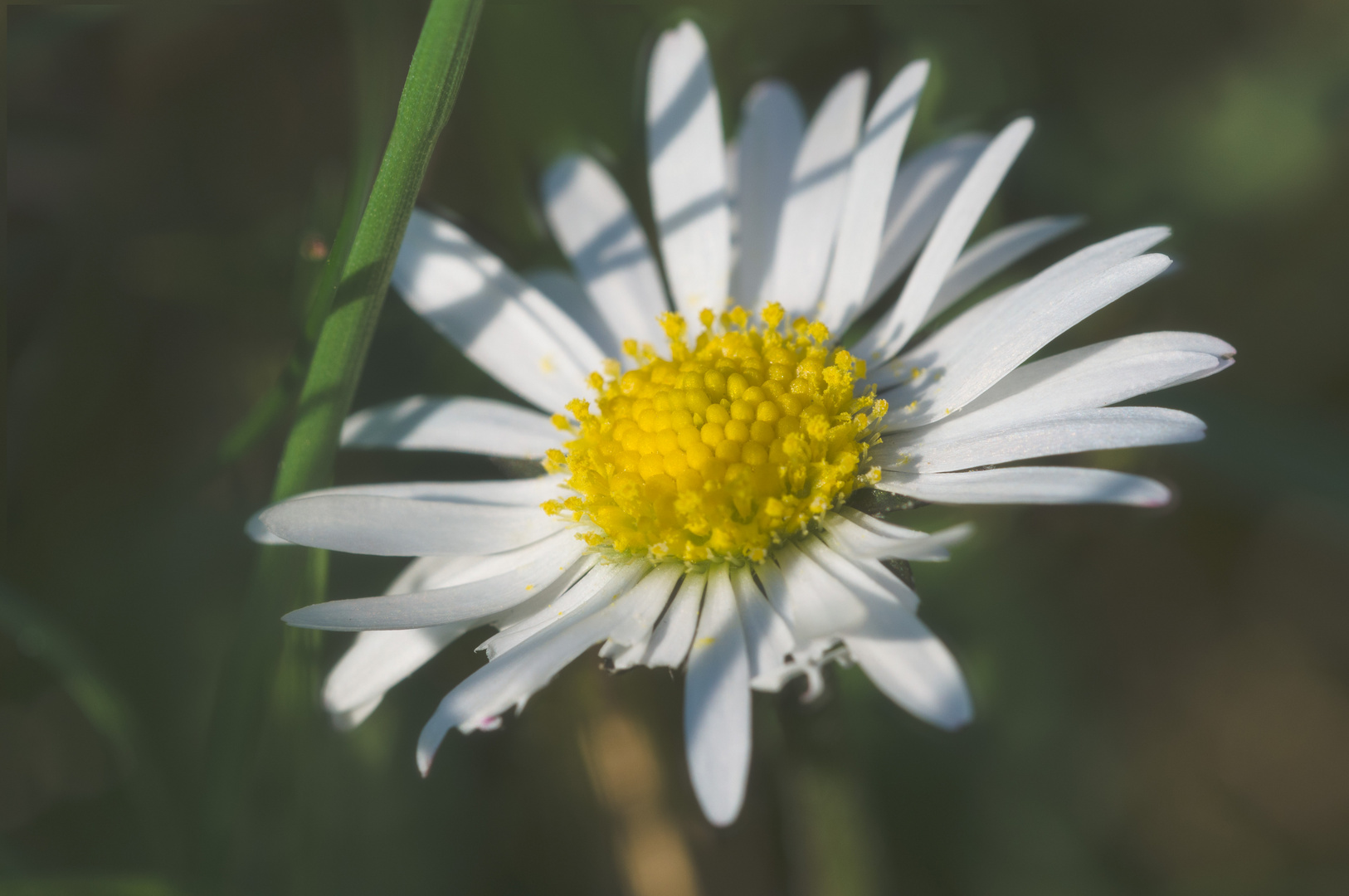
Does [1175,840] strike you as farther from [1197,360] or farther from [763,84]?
[763,84]

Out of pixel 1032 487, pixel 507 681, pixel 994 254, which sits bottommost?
pixel 1032 487

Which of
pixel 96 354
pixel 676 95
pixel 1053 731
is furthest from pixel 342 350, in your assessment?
pixel 1053 731

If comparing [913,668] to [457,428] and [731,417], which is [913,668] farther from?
[457,428]

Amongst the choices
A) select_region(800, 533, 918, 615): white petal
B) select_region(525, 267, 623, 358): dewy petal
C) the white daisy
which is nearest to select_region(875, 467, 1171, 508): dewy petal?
the white daisy

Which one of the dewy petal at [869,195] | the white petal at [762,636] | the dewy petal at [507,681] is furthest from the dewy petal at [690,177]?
the dewy petal at [507,681]

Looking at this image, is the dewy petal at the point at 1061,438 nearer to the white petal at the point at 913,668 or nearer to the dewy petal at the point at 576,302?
the white petal at the point at 913,668

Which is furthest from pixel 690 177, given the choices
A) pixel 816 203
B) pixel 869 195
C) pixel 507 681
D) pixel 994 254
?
pixel 507 681
